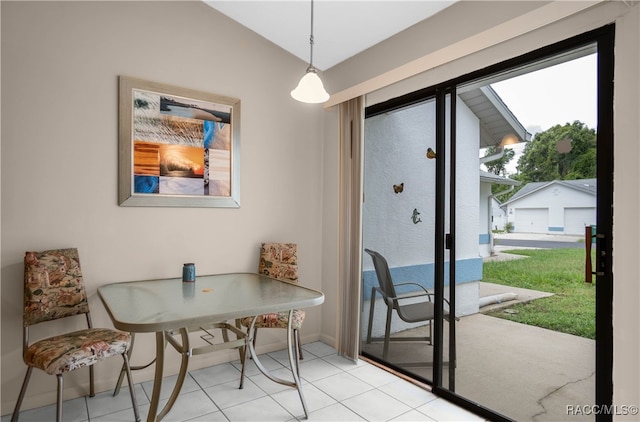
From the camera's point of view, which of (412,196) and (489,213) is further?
(412,196)

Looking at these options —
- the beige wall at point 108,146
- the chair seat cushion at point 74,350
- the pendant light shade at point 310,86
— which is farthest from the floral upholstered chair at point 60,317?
the pendant light shade at point 310,86

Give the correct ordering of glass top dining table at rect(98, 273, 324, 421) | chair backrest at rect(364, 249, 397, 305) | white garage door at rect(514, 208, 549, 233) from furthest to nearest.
Result: chair backrest at rect(364, 249, 397, 305) < white garage door at rect(514, 208, 549, 233) < glass top dining table at rect(98, 273, 324, 421)

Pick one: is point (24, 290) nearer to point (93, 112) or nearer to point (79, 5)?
point (93, 112)

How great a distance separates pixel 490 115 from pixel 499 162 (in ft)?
1.06

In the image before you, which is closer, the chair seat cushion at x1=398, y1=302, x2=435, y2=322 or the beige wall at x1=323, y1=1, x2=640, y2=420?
the beige wall at x1=323, y1=1, x2=640, y2=420

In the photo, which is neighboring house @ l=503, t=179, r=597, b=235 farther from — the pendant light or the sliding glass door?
the pendant light

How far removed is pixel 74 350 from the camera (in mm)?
2057

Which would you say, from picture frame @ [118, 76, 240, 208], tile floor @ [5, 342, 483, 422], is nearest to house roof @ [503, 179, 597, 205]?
tile floor @ [5, 342, 483, 422]

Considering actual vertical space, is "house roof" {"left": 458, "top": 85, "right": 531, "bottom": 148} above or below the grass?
above

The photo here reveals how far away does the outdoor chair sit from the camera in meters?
2.80

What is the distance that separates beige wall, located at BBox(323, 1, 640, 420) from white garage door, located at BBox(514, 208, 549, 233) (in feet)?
1.30

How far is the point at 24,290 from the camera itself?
2.30m

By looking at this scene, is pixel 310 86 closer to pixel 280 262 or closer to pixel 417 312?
pixel 280 262

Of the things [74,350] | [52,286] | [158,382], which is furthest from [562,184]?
[52,286]
